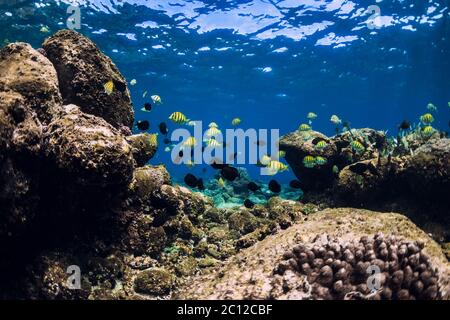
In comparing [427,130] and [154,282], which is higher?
[427,130]

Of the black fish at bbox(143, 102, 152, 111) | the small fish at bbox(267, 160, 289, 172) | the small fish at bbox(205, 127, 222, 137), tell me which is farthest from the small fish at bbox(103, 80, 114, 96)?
the small fish at bbox(267, 160, 289, 172)

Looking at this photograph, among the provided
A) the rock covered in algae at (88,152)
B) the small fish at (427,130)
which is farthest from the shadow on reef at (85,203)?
the small fish at (427,130)

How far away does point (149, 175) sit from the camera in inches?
348

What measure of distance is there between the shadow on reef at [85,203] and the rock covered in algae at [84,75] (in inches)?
1.0

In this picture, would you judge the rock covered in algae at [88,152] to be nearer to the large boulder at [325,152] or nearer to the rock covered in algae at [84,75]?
the rock covered in algae at [84,75]

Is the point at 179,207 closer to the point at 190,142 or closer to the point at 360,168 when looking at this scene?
the point at 190,142

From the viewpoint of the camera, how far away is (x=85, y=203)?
721 centimetres

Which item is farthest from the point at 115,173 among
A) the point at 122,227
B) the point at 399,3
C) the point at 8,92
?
the point at 399,3

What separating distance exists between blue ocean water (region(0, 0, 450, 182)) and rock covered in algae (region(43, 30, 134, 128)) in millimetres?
7520

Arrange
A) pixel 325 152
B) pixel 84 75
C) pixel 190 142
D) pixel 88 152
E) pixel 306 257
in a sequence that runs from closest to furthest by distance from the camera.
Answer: pixel 306 257 < pixel 88 152 < pixel 84 75 < pixel 190 142 < pixel 325 152

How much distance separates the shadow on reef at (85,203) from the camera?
20.5 ft

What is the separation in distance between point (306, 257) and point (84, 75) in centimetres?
690

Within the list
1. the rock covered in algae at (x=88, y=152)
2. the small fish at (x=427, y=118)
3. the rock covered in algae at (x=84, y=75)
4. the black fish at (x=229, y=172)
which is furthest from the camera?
the small fish at (x=427, y=118)

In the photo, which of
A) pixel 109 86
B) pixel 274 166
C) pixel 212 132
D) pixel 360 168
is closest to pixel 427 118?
pixel 360 168
